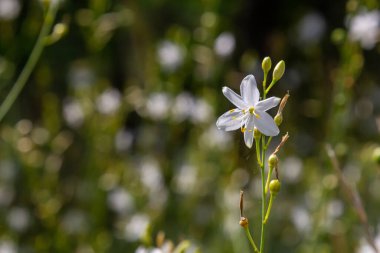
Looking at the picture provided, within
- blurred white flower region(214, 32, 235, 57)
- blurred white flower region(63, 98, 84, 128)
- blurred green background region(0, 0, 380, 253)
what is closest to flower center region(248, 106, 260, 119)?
blurred green background region(0, 0, 380, 253)

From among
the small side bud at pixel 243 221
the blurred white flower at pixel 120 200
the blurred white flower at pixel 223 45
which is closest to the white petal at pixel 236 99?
the small side bud at pixel 243 221

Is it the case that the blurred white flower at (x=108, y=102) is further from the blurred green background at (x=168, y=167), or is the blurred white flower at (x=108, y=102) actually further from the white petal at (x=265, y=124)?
the white petal at (x=265, y=124)

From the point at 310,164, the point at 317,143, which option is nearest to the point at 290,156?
the point at 310,164

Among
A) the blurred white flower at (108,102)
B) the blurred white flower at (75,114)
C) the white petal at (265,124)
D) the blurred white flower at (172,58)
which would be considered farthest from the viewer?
the blurred white flower at (75,114)

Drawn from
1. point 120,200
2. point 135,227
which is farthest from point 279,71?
point 120,200

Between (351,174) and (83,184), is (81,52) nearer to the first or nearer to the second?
(83,184)

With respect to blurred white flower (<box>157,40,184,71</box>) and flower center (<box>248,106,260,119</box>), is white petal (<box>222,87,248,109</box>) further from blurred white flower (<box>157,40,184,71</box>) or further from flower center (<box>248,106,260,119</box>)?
blurred white flower (<box>157,40,184,71</box>)
